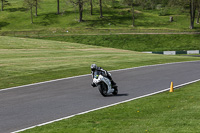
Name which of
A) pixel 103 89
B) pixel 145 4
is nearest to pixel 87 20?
pixel 145 4

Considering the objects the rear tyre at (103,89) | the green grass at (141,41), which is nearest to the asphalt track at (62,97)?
the rear tyre at (103,89)

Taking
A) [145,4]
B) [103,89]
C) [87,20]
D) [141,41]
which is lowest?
[141,41]

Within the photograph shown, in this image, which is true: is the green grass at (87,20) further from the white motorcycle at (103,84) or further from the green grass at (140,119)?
the green grass at (140,119)

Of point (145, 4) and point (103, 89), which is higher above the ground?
point (145, 4)

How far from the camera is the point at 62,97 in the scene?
45.4ft

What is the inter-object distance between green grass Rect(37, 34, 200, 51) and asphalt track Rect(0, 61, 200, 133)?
3461 centimetres

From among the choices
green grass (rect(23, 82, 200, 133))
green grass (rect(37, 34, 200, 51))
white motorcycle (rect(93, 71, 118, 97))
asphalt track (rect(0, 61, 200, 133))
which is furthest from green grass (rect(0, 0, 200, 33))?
green grass (rect(23, 82, 200, 133))

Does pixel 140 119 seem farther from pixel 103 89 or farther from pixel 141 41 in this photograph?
pixel 141 41

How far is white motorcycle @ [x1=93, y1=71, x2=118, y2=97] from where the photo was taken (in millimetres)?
13293

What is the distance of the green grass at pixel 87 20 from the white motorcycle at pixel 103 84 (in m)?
61.4

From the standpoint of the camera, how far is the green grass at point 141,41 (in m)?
55.7

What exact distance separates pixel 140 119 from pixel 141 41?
1960 inches

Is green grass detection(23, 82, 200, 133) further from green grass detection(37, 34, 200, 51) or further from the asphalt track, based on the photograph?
green grass detection(37, 34, 200, 51)

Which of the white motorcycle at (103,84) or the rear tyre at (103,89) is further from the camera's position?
the rear tyre at (103,89)
